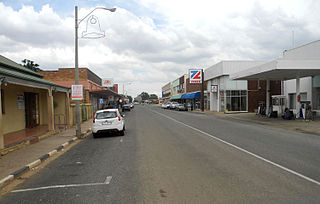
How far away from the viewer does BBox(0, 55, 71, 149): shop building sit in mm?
11938

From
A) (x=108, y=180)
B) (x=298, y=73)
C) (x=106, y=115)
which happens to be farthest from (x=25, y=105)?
(x=298, y=73)

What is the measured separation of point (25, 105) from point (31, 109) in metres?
0.89

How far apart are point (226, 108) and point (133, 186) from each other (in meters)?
34.8

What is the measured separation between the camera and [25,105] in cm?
1680

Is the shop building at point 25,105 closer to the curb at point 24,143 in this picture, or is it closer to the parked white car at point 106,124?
the curb at point 24,143

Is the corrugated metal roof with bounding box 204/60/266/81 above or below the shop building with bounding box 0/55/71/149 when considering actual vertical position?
above

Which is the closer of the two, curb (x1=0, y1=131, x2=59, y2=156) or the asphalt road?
the asphalt road

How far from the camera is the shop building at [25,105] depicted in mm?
11938

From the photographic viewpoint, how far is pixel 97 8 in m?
14.0

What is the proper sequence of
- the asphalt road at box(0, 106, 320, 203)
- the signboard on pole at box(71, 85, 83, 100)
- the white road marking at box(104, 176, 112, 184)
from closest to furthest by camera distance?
1. the asphalt road at box(0, 106, 320, 203)
2. the white road marking at box(104, 176, 112, 184)
3. the signboard on pole at box(71, 85, 83, 100)

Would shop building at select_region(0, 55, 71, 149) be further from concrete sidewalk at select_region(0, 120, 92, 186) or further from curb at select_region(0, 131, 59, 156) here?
concrete sidewalk at select_region(0, 120, 92, 186)

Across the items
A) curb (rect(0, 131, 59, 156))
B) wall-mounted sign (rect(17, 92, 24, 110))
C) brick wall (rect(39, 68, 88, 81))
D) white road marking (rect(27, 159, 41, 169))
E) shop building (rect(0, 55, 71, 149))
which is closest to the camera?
white road marking (rect(27, 159, 41, 169))

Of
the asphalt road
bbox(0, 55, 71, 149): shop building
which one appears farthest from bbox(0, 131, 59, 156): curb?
the asphalt road

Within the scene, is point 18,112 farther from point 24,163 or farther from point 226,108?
point 226,108
